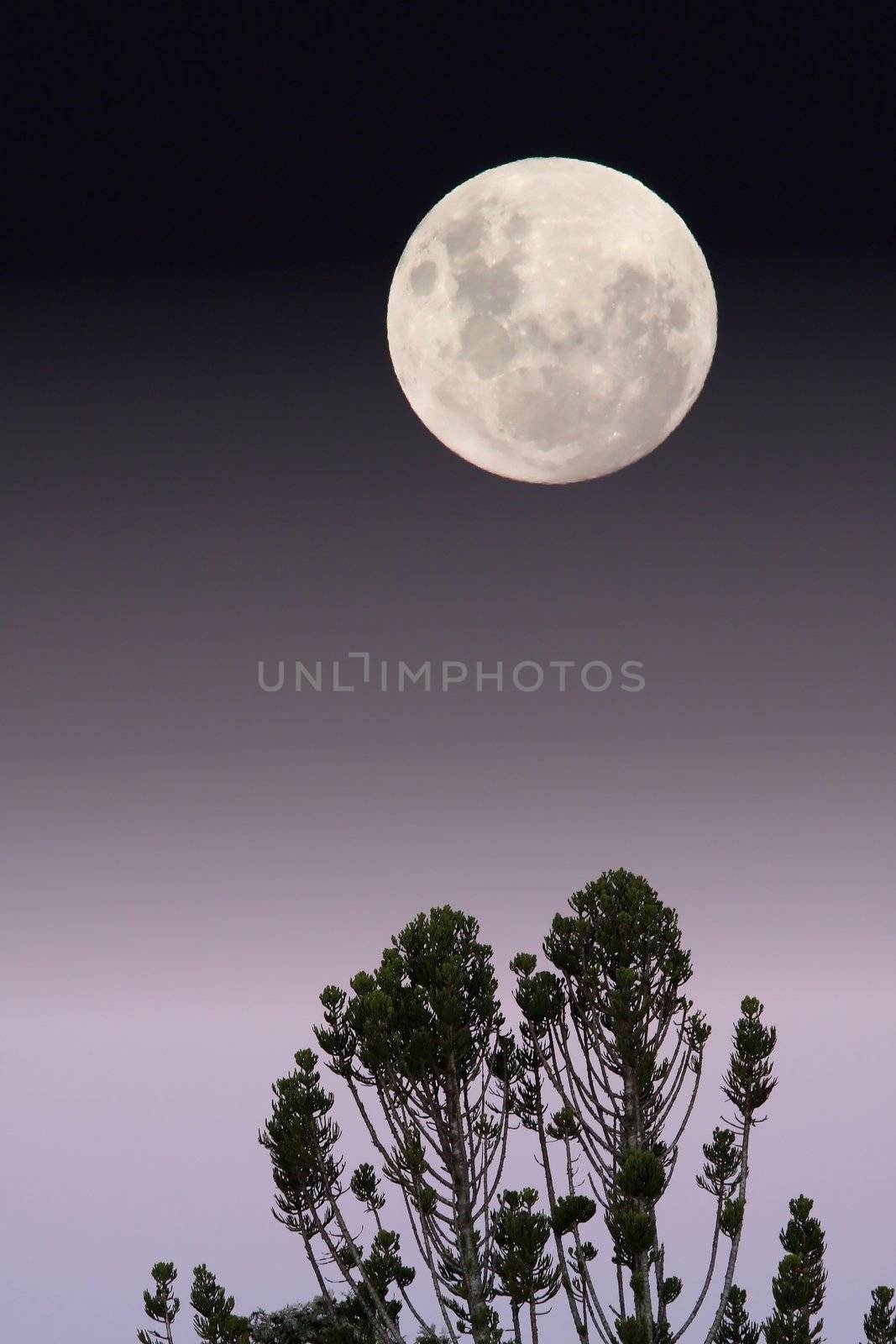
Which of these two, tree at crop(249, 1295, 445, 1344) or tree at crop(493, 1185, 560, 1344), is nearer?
tree at crop(493, 1185, 560, 1344)

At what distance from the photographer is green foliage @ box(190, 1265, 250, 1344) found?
10938 mm

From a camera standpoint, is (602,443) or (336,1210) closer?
(602,443)

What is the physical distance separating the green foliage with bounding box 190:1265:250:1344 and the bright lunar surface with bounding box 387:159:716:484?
25.3 ft

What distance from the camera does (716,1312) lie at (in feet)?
37.6

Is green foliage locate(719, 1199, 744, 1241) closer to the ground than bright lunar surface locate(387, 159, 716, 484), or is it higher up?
closer to the ground

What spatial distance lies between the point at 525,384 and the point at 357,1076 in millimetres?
6184

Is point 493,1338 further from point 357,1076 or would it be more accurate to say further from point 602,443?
point 602,443

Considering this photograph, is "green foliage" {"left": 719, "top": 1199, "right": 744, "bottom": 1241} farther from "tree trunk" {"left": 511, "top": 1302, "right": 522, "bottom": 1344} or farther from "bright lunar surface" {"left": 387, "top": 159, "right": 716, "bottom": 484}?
"bright lunar surface" {"left": 387, "top": 159, "right": 716, "bottom": 484}

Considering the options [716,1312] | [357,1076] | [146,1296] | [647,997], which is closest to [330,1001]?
[357,1076]

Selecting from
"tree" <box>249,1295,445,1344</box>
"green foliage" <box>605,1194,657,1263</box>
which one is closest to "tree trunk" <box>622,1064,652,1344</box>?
"green foliage" <box>605,1194,657,1263</box>

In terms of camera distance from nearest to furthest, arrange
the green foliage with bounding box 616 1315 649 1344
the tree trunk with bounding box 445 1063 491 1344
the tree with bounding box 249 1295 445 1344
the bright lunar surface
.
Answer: the bright lunar surface < the green foliage with bounding box 616 1315 649 1344 < the tree trunk with bounding box 445 1063 491 1344 < the tree with bounding box 249 1295 445 1344

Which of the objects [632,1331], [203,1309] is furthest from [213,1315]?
[632,1331]

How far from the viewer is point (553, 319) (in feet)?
30.7

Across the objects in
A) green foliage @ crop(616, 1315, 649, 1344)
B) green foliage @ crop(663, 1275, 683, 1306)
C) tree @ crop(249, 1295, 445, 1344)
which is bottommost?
green foliage @ crop(616, 1315, 649, 1344)
